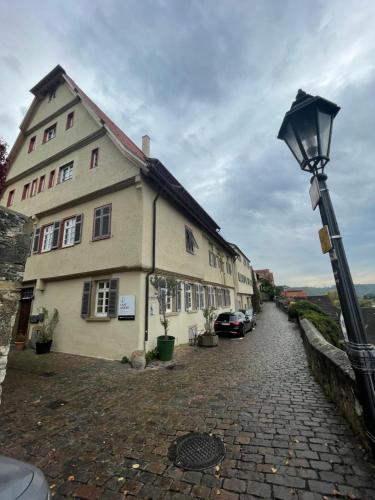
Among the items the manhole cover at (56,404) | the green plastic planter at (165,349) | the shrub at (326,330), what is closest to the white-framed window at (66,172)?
the green plastic planter at (165,349)

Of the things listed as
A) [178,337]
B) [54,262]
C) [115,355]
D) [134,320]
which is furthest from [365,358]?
[54,262]

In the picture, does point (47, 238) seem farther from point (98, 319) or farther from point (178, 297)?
point (178, 297)

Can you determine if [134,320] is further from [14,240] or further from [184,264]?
[14,240]

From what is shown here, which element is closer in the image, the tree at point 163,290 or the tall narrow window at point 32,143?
the tree at point 163,290

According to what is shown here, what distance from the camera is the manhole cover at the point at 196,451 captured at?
9.98 feet

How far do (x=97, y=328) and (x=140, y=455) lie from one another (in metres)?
6.67

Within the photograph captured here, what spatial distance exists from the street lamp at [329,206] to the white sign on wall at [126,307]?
23.5 ft

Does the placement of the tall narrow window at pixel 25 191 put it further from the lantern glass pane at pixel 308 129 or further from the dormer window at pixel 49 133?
the lantern glass pane at pixel 308 129

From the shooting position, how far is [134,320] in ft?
27.6

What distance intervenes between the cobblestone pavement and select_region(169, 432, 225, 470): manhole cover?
117 mm

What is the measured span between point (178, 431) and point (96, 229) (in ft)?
27.3

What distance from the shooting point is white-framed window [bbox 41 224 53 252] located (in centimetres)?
1172

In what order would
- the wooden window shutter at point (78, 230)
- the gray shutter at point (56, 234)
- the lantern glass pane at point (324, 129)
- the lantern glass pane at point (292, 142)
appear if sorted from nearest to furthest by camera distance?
the lantern glass pane at point (324, 129) → the lantern glass pane at point (292, 142) → the wooden window shutter at point (78, 230) → the gray shutter at point (56, 234)

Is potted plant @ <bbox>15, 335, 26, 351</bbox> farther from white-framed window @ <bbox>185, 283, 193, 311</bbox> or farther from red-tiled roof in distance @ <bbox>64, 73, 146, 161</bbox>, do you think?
red-tiled roof in distance @ <bbox>64, 73, 146, 161</bbox>
